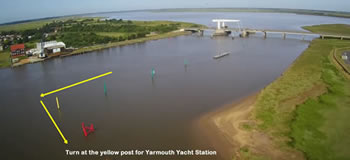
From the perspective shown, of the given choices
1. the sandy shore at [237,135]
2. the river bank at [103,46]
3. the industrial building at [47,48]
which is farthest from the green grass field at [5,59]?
the sandy shore at [237,135]

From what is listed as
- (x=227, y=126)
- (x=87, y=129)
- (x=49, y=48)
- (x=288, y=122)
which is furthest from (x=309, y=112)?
(x=49, y=48)

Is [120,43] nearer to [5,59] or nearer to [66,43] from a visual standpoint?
[66,43]

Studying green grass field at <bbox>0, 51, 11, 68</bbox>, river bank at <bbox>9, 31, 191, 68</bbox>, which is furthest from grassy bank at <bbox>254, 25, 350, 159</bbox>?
green grass field at <bbox>0, 51, 11, 68</bbox>

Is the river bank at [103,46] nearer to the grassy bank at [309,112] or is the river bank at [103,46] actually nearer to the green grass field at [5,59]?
the green grass field at [5,59]

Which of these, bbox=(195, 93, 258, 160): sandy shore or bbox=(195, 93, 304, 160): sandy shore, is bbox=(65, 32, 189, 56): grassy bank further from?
bbox=(195, 93, 304, 160): sandy shore

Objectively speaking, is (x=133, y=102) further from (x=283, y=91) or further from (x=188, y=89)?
(x=283, y=91)

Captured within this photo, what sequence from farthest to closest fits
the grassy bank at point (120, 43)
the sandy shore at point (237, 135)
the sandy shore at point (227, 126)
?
1. the grassy bank at point (120, 43)
2. the sandy shore at point (227, 126)
3. the sandy shore at point (237, 135)
